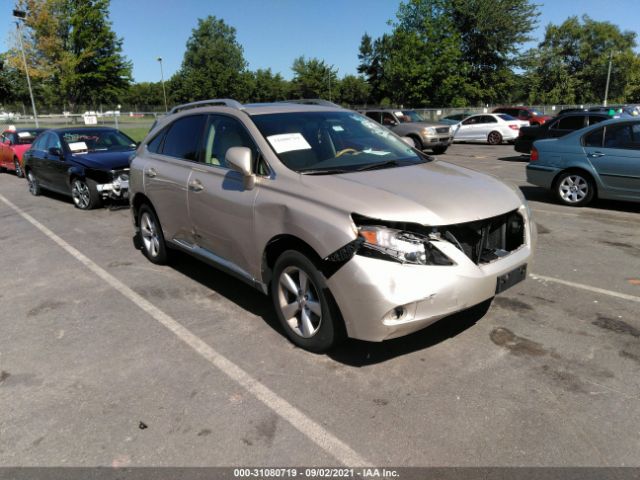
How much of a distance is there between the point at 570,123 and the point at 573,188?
6.37m

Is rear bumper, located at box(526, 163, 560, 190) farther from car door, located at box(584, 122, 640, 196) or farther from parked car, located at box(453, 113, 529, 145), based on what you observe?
parked car, located at box(453, 113, 529, 145)

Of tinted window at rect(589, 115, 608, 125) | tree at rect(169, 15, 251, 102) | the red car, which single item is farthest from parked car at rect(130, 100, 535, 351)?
tree at rect(169, 15, 251, 102)

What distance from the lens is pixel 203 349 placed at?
12.3 feet

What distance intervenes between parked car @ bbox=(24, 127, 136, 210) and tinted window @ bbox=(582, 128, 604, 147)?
817 cm

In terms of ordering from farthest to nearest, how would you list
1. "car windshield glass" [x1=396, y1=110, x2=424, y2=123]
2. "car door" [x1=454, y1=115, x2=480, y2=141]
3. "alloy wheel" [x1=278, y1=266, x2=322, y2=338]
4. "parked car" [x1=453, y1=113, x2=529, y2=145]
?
"car door" [x1=454, y1=115, x2=480, y2=141] → "parked car" [x1=453, y1=113, x2=529, y2=145] → "car windshield glass" [x1=396, y1=110, x2=424, y2=123] → "alloy wheel" [x1=278, y1=266, x2=322, y2=338]

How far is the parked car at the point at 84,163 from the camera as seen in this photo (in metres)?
9.08

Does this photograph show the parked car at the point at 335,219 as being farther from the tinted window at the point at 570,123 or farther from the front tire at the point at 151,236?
the tinted window at the point at 570,123

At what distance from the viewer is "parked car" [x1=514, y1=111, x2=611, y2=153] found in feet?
44.5

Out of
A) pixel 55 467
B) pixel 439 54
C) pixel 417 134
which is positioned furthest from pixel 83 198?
pixel 439 54

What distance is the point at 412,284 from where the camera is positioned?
296 centimetres

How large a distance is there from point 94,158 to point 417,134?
12.8 m

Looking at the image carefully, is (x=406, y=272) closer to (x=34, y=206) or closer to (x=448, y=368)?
(x=448, y=368)

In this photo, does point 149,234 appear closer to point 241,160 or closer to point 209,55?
point 241,160

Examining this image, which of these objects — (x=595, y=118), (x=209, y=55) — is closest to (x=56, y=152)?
(x=595, y=118)
